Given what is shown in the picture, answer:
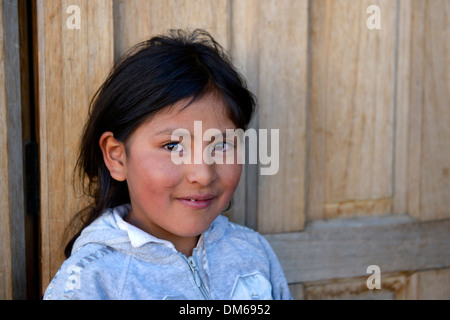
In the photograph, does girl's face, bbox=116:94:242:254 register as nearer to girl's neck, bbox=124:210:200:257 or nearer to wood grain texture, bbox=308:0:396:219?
girl's neck, bbox=124:210:200:257

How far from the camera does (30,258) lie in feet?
4.18

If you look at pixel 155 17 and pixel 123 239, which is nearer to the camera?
pixel 123 239

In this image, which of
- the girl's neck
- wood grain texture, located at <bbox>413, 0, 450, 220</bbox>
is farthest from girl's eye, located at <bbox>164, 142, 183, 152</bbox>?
wood grain texture, located at <bbox>413, 0, 450, 220</bbox>

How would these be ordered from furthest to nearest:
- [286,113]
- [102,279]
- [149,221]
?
[286,113], [149,221], [102,279]

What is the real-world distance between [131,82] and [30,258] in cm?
51

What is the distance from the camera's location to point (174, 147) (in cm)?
108

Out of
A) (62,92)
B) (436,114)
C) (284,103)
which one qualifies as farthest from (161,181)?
(436,114)

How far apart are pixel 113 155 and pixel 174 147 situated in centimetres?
16

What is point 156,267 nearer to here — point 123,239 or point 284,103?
point 123,239

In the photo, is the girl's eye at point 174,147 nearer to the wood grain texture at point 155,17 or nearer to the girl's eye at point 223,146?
the girl's eye at point 223,146
